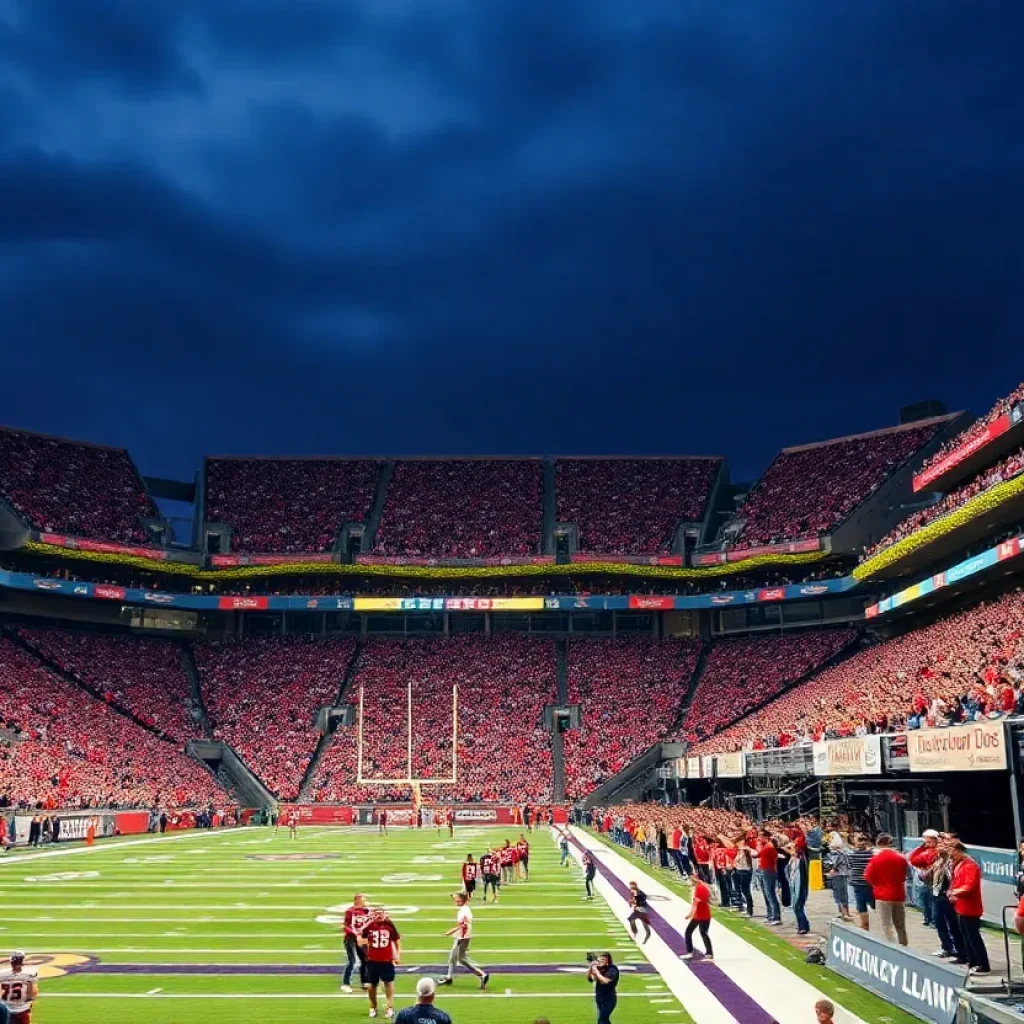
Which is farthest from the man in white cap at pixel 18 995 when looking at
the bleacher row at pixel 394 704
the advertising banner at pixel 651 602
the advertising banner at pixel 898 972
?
the advertising banner at pixel 651 602

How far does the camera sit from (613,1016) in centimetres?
1180

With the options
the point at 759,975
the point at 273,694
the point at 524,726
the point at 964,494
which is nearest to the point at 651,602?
the point at 524,726

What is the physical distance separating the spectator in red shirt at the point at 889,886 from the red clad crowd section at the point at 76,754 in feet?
124

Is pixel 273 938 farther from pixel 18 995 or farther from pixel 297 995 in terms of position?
pixel 18 995

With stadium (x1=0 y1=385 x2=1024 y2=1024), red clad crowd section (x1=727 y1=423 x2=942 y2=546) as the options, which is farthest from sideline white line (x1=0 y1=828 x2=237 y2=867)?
red clad crowd section (x1=727 y1=423 x2=942 y2=546)

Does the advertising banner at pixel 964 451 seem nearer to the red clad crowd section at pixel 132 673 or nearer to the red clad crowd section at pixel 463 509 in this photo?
the red clad crowd section at pixel 463 509

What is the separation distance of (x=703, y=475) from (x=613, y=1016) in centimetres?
6515

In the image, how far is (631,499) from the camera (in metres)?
73.5

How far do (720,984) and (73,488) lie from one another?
61791mm

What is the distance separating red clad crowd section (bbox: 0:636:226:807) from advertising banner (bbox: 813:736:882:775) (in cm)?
3063

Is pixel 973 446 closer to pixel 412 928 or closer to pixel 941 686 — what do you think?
pixel 941 686

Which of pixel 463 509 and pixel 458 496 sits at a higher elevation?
pixel 458 496

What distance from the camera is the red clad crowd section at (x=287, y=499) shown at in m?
69.9

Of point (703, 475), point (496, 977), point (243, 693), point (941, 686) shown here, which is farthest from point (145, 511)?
point (496, 977)
